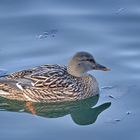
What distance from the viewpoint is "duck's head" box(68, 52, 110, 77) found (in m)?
11.7

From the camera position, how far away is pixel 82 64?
11.8 metres

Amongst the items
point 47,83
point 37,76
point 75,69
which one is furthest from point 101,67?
point 37,76

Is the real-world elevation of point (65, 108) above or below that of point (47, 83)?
below

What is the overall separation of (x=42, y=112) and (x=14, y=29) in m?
2.77

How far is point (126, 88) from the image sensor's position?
11.6 meters

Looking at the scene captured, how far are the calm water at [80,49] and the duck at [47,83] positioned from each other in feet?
0.55

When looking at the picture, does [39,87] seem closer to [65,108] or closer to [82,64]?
[65,108]

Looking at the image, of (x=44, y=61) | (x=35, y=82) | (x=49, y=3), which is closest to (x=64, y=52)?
(x=44, y=61)

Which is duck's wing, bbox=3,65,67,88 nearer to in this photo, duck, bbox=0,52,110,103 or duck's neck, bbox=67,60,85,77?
duck, bbox=0,52,110,103

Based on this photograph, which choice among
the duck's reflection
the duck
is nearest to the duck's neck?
the duck

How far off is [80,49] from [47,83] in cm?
145

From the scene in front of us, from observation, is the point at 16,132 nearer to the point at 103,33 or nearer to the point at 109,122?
the point at 109,122

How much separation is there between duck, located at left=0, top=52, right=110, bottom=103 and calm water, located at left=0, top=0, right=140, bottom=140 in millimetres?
169

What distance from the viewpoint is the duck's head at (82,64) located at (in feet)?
38.3
